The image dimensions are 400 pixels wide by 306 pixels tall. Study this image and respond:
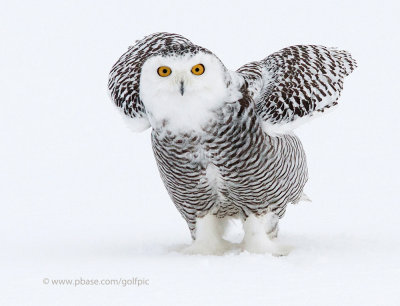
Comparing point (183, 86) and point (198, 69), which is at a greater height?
point (198, 69)

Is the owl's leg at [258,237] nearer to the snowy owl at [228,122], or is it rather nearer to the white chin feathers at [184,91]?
the snowy owl at [228,122]

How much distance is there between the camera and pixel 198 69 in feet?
18.7

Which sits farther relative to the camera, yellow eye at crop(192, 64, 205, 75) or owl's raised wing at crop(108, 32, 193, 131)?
owl's raised wing at crop(108, 32, 193, 131)

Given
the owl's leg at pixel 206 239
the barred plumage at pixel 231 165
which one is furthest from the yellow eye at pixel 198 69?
the owl's leg at pixel 206 239

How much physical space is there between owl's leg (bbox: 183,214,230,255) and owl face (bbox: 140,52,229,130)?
101 centimetres

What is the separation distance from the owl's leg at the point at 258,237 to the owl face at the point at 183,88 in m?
1.06

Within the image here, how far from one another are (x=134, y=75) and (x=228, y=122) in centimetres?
104

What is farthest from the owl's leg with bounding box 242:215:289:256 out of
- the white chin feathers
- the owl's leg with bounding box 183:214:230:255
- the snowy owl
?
the white chin feathers

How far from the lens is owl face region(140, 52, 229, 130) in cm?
568

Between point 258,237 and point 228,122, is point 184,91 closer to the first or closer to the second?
point 228,122

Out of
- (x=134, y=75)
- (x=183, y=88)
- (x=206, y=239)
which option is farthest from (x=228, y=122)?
(x=206, y=239)

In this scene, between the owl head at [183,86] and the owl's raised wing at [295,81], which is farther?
the owl's raised wing at [295,81]

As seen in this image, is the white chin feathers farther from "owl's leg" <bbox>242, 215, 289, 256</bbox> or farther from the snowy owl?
"owl's leg" <bbox>242, 215, 289, 256</bbox>

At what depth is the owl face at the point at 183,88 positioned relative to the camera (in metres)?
5.68
